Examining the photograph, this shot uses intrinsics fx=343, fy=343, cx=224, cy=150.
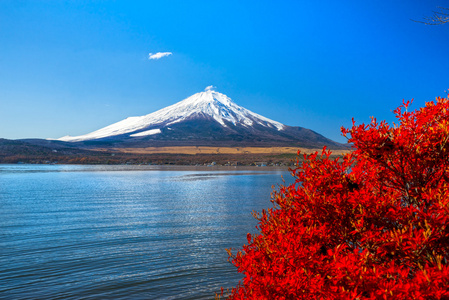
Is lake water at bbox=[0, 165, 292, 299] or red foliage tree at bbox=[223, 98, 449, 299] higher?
red foliage tree at bbox=[223, 98, 449, 299]

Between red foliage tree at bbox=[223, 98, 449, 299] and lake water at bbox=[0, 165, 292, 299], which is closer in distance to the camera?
red foliage tree at bbox=[223, 98, 449, 299]

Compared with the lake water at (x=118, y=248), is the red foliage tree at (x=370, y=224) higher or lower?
higher

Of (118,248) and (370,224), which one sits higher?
(370,224)

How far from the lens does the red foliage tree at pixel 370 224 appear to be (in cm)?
344

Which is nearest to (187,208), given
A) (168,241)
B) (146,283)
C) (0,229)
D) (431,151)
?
(168,241)

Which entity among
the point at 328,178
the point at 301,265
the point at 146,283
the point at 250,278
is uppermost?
the point at 328,178

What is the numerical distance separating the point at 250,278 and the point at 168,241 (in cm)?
916

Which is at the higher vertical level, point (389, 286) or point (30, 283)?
point (389, 286)

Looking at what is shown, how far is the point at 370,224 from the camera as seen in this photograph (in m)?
4.05

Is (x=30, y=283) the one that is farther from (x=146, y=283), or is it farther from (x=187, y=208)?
(x=187, y=208)

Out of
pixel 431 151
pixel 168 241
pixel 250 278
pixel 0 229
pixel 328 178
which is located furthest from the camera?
pixel 0 229

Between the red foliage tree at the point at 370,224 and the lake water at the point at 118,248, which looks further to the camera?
the lake water at the point at 118,248

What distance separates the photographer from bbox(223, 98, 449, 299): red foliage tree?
3443mm

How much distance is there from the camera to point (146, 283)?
9055 mm
